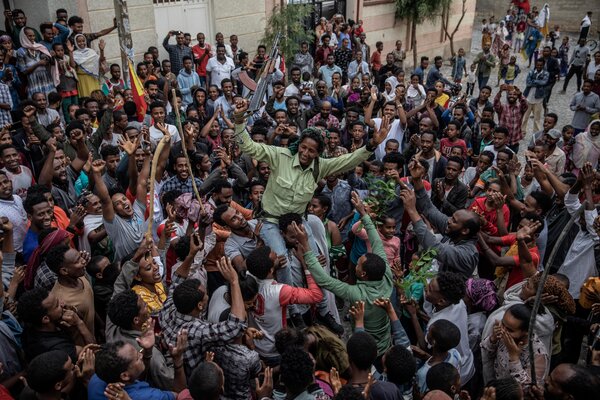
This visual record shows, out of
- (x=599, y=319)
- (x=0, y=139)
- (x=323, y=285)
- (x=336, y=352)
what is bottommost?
(x=599, y=319)

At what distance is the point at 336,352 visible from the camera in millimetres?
3600

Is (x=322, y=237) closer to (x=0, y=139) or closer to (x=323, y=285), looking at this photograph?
(x=323, y=285)

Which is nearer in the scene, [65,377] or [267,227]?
[65,377]

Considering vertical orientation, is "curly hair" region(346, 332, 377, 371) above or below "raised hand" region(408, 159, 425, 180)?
below

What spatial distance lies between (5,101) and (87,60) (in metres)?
2.01

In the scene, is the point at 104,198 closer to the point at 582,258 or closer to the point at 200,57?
the point at 582,258

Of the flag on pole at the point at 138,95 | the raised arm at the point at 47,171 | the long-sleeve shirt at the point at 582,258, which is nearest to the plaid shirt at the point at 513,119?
the long-sleeve shirt at the point at 582,258

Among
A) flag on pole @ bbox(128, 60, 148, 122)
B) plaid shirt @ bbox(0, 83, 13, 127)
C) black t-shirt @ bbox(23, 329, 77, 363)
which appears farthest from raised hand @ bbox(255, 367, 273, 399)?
plaid shirt @ bbox(0, 83, 13, 127)

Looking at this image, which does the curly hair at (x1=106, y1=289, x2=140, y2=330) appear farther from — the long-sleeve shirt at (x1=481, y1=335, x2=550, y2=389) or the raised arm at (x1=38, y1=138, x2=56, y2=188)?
the raised arm at (x1=38, y1=138, x2=56, y2=188)

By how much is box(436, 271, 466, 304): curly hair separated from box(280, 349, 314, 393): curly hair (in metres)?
1.22

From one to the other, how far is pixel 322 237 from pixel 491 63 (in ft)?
33.2

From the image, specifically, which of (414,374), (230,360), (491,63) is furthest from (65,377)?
(491,63)

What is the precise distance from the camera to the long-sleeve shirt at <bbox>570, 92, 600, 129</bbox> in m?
9.58

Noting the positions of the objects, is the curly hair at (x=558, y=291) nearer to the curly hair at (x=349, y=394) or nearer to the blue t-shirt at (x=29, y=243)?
the curly hair at (x=349, y=394)
